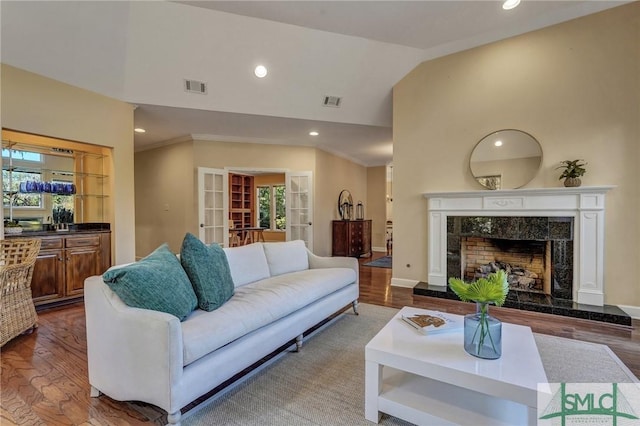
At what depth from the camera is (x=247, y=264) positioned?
110 inches

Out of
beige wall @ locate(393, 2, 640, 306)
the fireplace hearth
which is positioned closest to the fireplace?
the fireplace hearth

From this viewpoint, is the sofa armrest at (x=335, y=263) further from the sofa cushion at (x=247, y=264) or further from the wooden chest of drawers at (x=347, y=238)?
the wooden chest of drawers at (x=347, y=238)

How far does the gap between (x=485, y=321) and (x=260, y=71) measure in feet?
12.6

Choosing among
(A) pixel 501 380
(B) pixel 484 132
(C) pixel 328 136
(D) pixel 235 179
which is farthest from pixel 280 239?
(A) pixel 501 380

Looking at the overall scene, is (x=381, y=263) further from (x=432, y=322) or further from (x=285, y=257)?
(x=432, y=322)

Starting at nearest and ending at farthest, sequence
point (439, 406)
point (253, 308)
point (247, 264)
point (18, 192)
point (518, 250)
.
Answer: point (439, 406), point (253, 308), point (247, 264), point (18, 192), point (518, 250)

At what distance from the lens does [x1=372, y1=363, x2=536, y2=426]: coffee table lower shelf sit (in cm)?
142

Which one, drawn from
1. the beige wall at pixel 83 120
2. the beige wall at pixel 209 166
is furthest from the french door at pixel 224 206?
the beige wall at pixel 83 120

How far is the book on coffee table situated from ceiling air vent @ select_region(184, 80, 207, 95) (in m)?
3.81

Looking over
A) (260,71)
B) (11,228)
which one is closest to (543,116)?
(260,71)

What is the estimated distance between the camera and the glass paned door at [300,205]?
20.6 ft

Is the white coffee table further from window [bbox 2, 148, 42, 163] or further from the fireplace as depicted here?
window [bbox 2, 148, 42, 163]

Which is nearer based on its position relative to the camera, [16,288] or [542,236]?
[16,288]

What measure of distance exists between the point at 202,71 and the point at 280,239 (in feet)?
18.2
